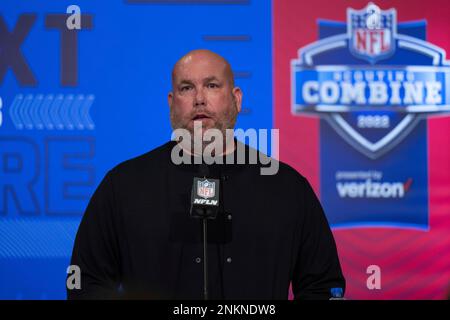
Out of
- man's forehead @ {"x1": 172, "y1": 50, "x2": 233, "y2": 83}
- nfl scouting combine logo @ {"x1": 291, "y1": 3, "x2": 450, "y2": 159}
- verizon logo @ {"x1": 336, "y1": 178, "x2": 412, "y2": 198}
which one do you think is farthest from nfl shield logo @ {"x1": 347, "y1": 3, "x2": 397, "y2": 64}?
man's forehead @ {"x1": 172, "y1": 50, "x2": 233, "y2": 83}

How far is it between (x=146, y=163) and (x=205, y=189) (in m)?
0.65

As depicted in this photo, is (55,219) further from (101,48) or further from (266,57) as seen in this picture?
(266,57)

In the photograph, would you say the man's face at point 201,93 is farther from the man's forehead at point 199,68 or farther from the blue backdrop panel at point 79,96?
the blue backdrop panel at point 79,96

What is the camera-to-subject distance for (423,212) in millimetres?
3859

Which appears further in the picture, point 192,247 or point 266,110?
point 266,110

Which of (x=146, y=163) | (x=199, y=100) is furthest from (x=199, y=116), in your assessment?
(x=146, y=163)

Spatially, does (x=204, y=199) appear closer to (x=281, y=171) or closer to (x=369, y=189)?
(x=281, y=171)

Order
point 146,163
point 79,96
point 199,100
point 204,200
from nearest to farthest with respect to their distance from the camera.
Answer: point 204,200 → point 199,100 → point 146,163 → point 79,96

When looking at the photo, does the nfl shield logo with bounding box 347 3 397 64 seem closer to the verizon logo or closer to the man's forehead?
the verizon logo

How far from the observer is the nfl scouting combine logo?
12.5 ft

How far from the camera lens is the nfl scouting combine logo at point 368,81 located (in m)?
3.82

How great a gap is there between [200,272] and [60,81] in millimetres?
1783

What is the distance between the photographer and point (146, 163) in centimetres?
271

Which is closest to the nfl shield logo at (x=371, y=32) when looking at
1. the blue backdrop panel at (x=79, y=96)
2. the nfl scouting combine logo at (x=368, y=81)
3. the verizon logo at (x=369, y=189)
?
the nfl scouting combine logo at (x=368, y=81)
